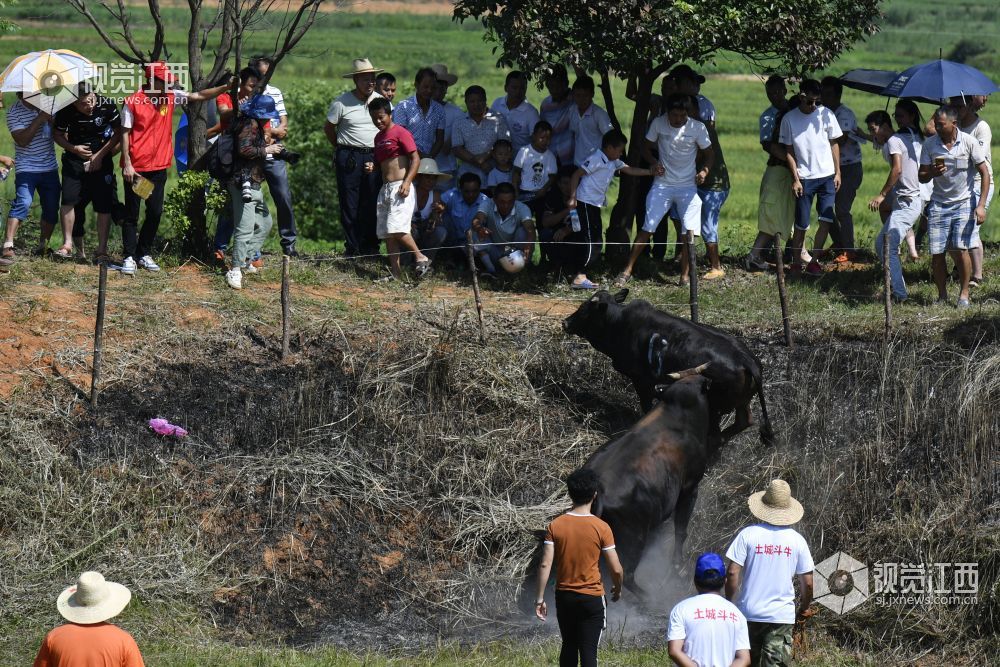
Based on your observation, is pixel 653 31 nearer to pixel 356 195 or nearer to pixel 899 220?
pixel 899 220

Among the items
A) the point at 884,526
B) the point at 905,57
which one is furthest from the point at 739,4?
the point at 905,57

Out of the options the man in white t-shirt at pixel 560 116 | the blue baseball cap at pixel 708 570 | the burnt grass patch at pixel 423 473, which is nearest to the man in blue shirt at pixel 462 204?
the man in white t-shirt at pixel 560 116

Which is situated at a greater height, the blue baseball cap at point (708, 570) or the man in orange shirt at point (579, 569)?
the blue baseball cap at point (708, 570)

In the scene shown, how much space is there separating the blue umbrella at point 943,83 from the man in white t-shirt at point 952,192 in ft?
1.53

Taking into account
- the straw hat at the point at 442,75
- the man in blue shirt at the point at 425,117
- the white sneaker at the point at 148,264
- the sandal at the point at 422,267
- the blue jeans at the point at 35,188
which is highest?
the straw hat at the point at 442,75

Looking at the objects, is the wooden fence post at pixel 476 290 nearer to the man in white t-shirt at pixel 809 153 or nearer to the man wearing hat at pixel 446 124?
the man wearing hat at pixel 446 124

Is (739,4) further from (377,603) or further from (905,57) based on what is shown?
(905,57)

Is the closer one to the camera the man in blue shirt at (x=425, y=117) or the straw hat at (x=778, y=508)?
the straw hat at (x=778, y=508)

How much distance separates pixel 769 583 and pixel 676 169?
260 inches

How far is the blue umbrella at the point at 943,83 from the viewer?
13625 millimetres

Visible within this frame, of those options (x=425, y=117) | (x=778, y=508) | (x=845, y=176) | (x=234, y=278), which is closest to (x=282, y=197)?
(x=234, y=278)

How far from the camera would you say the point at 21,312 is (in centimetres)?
1234

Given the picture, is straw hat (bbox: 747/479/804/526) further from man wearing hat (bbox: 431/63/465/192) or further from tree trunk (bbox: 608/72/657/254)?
man wearing hat (bbox: 431/63/465/192)

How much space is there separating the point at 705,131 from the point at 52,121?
6522mm
